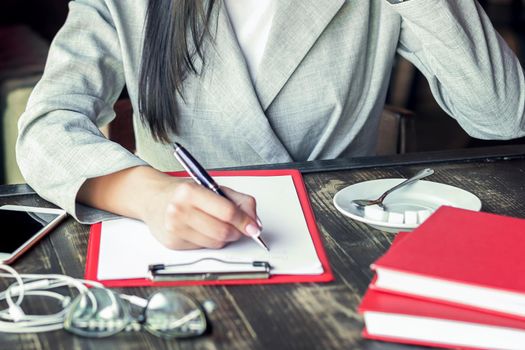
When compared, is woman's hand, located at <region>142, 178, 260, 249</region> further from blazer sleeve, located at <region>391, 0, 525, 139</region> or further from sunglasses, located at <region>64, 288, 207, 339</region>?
blazer sleeve, located at <region>391, 0, 525, 139</region>

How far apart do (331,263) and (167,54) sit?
51cm

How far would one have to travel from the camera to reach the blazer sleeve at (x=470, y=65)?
117 cm

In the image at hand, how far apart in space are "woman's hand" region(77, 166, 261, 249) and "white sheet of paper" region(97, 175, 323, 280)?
0.04ft

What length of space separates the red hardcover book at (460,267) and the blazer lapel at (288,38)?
50 cm

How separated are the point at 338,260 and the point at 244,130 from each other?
461mm

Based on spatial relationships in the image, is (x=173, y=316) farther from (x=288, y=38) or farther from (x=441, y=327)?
(x=288, y=38)

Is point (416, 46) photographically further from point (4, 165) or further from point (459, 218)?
point (4, 165)

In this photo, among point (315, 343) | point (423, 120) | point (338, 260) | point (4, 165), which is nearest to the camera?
point (315, 343)

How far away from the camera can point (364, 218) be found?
973 millimetres

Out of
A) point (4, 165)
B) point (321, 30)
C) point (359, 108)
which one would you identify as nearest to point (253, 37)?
point (321, 30)

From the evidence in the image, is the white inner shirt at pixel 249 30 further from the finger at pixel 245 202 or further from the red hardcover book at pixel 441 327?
the red hardcover book at pixel 441 327

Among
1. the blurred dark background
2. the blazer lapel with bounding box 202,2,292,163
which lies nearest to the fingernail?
the blazer lapel with bounding box 202,2,292,163

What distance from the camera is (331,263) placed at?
87cm

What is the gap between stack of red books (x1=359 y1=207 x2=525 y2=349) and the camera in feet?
2.35
